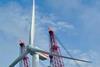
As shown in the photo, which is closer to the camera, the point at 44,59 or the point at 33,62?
the point at 33,62

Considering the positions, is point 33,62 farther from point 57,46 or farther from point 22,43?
point 22,43

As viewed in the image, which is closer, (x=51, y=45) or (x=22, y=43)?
(x=51, y=45)

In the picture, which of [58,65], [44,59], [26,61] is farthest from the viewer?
[26,61]

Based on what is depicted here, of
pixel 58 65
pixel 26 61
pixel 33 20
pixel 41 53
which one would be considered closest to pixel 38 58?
pixel 41 53

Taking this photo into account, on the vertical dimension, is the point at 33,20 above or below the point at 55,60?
above

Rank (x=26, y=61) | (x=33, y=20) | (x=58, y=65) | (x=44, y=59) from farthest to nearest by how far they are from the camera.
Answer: (x=26, y=61) → (x=58, y=65) → (x=44, y=59) → (x=33, y=20)

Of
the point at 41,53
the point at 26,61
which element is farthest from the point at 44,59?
the point at 26,61

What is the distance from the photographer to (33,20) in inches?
3327

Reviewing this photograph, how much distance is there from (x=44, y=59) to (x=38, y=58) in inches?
183

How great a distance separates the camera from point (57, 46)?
447ft

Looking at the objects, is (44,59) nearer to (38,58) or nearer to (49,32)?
(38,58)

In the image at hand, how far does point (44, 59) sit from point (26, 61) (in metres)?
69.5

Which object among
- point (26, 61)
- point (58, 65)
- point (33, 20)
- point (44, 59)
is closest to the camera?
point (33, 20)

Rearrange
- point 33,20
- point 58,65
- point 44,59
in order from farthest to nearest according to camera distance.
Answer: point 58,65 → point 44,59 → point 33,20
